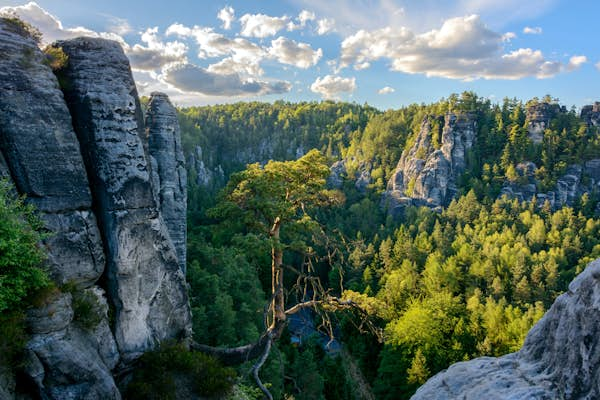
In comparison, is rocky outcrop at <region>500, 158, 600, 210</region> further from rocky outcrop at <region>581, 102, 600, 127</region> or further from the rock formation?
the rock formation

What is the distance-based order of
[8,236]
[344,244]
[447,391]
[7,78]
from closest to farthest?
[447,391] → [8,236] → [7,78] → [344,244]

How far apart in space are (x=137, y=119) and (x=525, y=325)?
36.2 metres

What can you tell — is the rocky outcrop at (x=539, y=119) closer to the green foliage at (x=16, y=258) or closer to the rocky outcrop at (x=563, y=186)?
the rocky outcrop at (x=563, y=186)

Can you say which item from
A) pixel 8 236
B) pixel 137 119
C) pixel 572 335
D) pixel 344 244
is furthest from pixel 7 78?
pixel 572 335

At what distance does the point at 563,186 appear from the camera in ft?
269

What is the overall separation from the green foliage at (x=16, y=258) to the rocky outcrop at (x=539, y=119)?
107673 millimetres

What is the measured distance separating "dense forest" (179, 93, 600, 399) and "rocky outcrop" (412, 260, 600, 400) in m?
5.38

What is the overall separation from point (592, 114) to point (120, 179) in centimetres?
11545

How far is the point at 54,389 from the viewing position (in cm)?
757

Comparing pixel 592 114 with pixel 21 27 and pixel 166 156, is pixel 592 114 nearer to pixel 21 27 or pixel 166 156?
pixel 166 156

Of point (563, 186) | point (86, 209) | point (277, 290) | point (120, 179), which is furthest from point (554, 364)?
point (563, 186)

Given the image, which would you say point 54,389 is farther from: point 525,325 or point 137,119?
point 525,325

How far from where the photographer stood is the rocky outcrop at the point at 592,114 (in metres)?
93.0

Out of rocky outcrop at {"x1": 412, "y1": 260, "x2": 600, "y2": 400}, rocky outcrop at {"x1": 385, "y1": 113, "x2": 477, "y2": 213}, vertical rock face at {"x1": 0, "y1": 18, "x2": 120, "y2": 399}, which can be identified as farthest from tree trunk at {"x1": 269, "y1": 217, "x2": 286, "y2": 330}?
rocky outcrop at {"x1": 385, "y1": 113, "x2": 477, "y2": 213}
